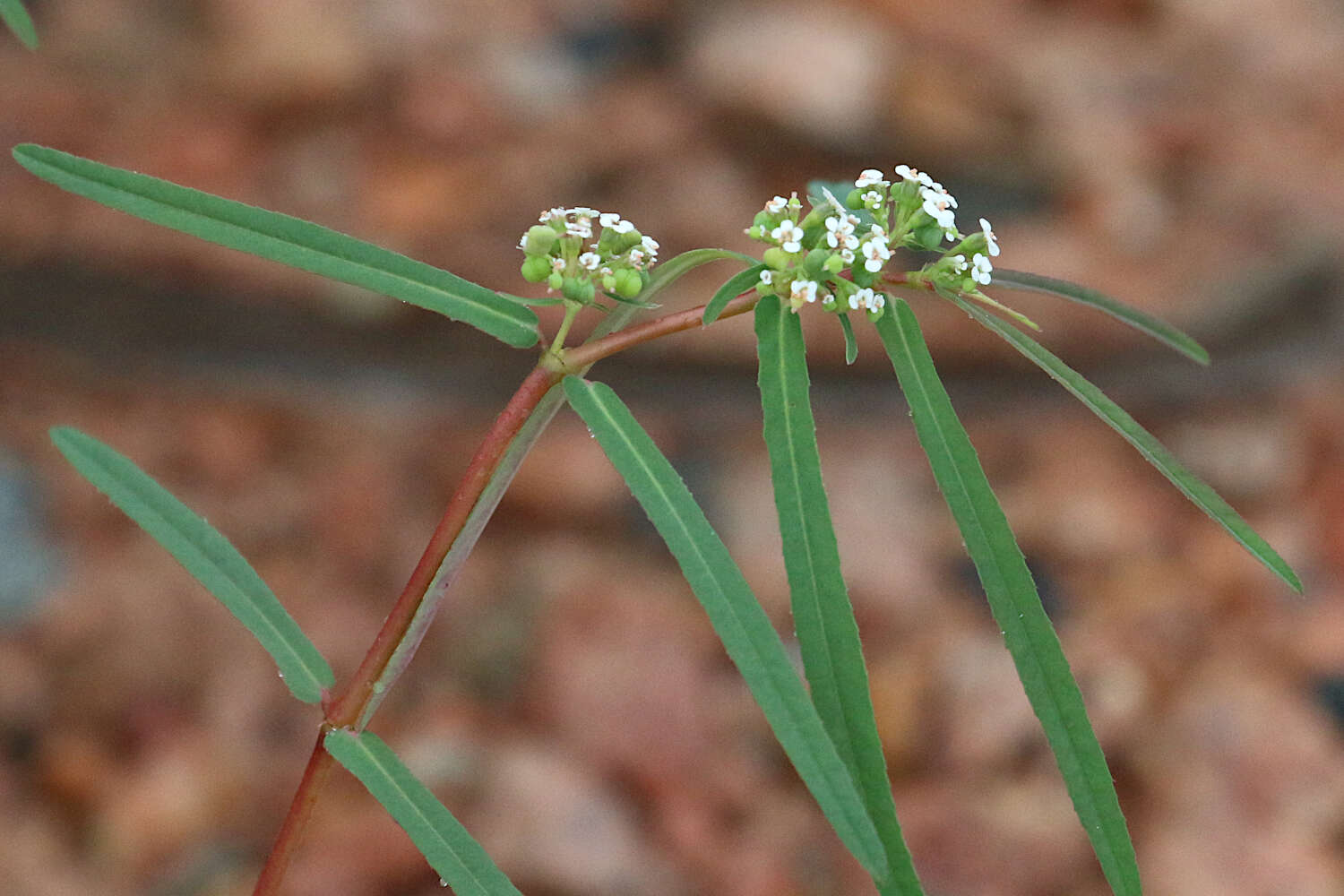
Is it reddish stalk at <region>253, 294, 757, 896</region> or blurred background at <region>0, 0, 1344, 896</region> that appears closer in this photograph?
reddish stalk at <region>253, 294, 757, 896</region>

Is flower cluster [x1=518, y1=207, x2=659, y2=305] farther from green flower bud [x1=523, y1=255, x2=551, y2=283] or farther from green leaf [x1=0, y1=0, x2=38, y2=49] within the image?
green leaf [x1=0, y1=0, x2=38, y2=49]

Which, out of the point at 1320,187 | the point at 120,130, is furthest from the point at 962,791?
the point at 120,130

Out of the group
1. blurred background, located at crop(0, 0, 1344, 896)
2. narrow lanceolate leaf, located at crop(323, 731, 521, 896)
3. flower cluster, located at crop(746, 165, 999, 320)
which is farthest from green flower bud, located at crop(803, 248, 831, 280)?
blurred background, located at crop(0, 0, 1344, 896)

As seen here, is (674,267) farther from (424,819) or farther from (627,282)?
(424,819)

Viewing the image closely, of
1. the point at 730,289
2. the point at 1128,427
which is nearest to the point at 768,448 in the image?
the point at 730,289

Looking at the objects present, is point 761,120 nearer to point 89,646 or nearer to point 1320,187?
point 1320,187

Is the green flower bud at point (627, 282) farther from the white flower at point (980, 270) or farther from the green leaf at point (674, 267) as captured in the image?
the white flower at point (980, 270)
